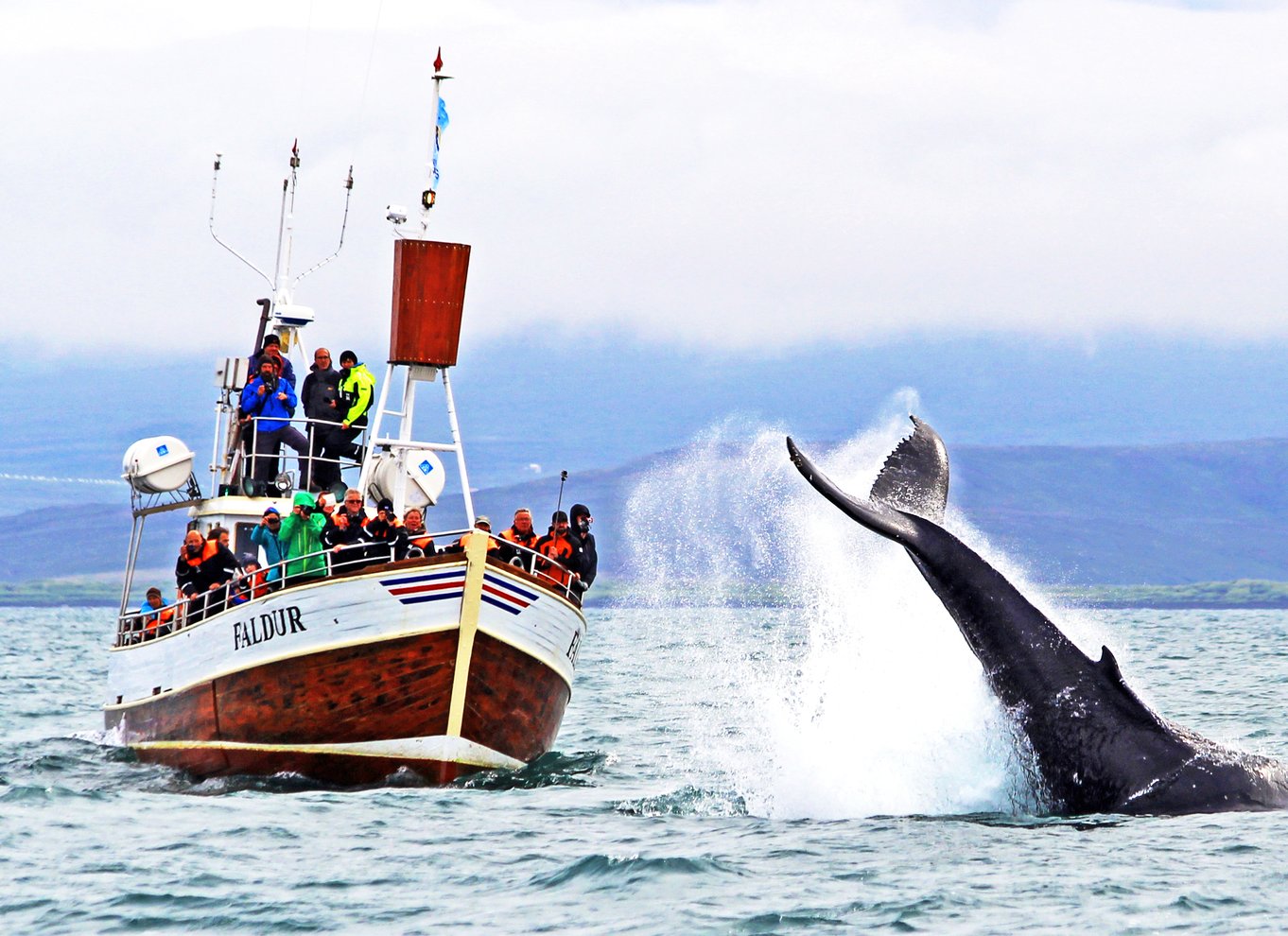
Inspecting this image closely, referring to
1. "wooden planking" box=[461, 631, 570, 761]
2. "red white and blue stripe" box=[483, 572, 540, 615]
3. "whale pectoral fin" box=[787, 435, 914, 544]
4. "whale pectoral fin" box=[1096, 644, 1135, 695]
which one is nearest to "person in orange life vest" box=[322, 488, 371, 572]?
"red white and blue stripe" box=[483, 572, 540, 615]

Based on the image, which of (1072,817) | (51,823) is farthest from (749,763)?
(51,823)

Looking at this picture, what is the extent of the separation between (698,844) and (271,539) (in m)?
8.78

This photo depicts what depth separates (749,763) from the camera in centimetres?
1734

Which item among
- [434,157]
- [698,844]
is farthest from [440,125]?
[698,844]

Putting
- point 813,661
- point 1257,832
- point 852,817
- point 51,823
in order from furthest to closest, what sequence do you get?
1. point 813,661
2. point 51,823
3. point 852,817
4. point 1257,832

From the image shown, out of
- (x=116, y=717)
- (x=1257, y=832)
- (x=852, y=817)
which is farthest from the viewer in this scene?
(x=116, y=717)

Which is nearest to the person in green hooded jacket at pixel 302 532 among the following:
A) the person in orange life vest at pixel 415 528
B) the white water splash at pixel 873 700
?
the person in orange life vest at pixel 415 528

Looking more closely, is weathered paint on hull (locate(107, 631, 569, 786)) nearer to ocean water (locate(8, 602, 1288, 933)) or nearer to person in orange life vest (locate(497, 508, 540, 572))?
ocean water (locate(8, 602, 1288, 933))

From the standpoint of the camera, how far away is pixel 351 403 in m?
23.0

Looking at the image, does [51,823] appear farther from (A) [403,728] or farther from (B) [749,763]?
(B) [749,763]

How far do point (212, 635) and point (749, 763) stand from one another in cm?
638

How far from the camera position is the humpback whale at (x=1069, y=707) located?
39.3ft

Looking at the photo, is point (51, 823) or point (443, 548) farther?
point (443, 548)

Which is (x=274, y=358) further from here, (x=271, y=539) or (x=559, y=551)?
(x=559, y=551)
